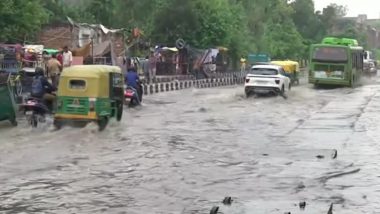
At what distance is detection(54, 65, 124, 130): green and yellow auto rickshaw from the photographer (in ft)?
54.9

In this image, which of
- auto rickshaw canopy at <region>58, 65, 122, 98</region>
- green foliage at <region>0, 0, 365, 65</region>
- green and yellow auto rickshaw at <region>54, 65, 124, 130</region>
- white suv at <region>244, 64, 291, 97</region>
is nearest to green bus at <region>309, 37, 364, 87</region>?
white suv at <region>244, 64, 291, 97</region>

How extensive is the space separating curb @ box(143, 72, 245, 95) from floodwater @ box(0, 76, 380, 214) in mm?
11373

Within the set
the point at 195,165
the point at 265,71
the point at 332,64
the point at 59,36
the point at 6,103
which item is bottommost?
the point at 195,165

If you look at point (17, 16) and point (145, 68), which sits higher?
point (17, 16)

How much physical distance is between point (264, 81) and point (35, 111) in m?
13.8

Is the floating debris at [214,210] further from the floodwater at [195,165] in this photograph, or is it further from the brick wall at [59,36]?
the brick wall at [59,36]

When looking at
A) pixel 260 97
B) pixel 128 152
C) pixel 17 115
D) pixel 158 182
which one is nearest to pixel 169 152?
pixel 128 152

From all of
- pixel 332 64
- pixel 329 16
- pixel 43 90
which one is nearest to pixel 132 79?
pixel 43 90

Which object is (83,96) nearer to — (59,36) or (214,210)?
(214,210)

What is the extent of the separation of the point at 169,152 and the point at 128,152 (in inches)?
32.3

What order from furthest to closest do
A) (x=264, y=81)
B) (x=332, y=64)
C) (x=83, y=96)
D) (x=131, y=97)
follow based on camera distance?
1. (x=332, y=64)
2. (x=264, y=81)
3. (x=131, y=97)
4. (x=83, y=96)

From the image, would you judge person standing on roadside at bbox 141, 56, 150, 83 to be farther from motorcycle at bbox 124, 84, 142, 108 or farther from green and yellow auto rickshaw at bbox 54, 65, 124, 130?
green and yellow auto rickshaw at bbox 54, 65, 124, 130

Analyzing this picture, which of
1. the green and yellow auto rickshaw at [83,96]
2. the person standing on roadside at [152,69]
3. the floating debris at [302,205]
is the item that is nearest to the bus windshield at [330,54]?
the person standing on roadside at [152,69]

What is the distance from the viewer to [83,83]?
1689cm
